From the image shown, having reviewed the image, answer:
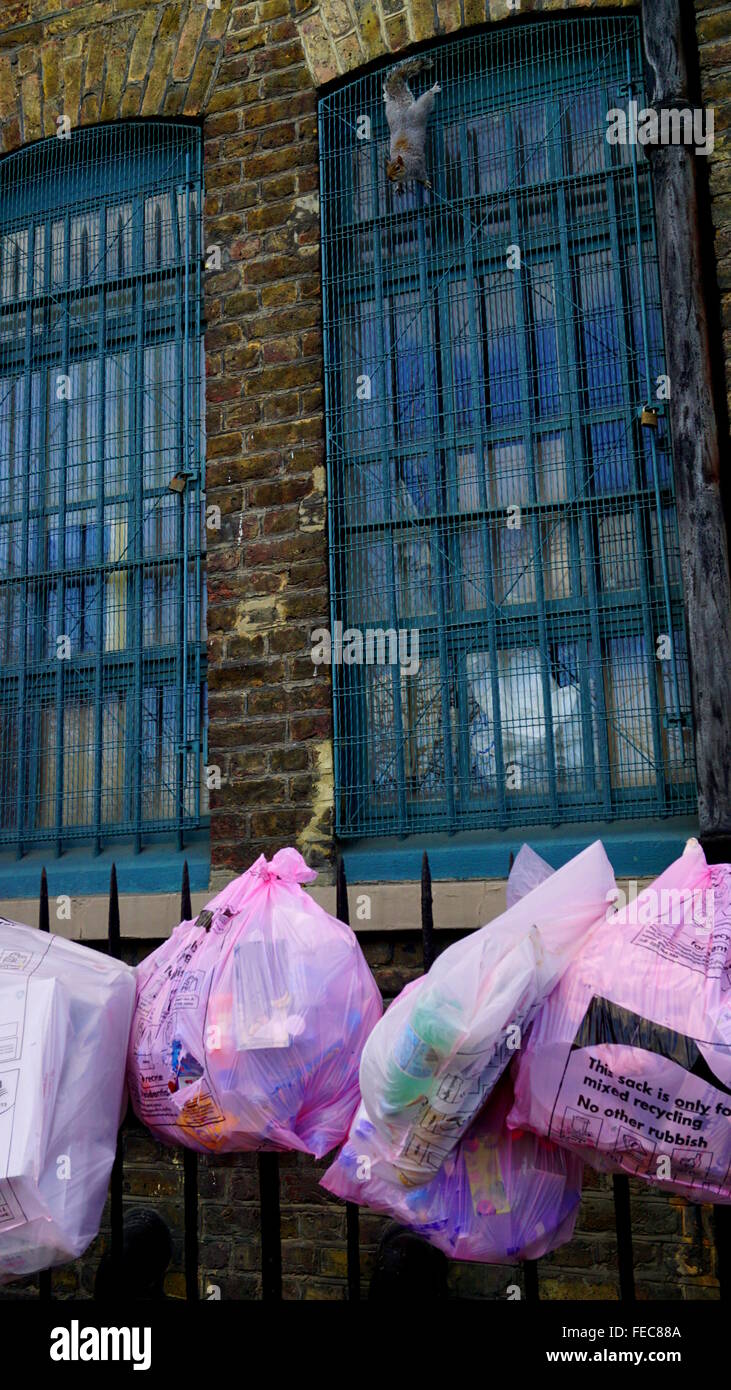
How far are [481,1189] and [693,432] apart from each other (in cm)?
270

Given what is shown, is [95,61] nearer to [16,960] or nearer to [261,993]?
[16,960]

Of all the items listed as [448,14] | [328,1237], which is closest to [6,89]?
[448,14]

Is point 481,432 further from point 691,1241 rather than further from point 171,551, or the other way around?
point 691,1241

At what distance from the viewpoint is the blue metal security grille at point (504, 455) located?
14.4 feet

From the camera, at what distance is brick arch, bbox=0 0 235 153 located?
528 cm

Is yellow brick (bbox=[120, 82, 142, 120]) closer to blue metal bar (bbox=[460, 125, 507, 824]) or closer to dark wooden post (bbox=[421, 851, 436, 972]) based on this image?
blue metal bar (bbox=[460, 125, 507, 824])

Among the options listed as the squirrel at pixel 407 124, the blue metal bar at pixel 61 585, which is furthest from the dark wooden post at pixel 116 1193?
the squirrel at pixel 407 124

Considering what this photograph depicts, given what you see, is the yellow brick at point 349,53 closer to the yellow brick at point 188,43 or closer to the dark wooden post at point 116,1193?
the yellow brick at point 188,43

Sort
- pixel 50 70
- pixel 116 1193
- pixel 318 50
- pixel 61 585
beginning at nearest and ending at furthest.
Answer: pixel 116 1193 < pixel 318 50 < pixel 61 585 < pixel 50 70

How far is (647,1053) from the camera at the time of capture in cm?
209

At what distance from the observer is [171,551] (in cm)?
518
